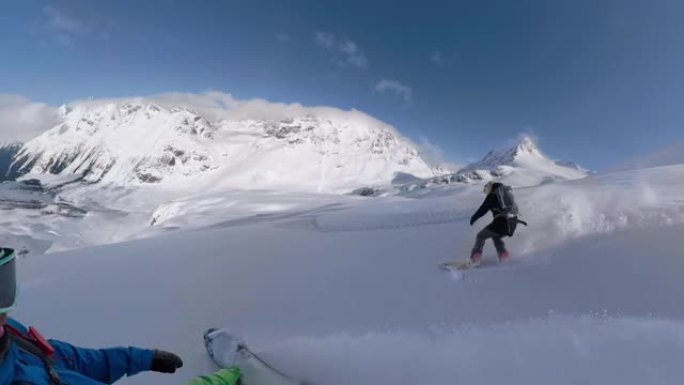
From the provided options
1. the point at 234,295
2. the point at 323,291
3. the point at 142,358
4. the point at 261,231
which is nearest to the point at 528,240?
the point at 323,291

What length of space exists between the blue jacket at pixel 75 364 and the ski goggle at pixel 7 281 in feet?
0.42

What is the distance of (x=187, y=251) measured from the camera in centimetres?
949

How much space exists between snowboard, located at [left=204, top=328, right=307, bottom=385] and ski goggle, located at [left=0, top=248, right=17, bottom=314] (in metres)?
2.17

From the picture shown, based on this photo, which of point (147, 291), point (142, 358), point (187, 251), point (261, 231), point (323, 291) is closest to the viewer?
point (142, 358)

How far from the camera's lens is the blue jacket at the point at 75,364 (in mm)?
1765

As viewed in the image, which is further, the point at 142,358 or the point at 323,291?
the point at 323,291

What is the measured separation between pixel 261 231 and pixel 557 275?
824cm

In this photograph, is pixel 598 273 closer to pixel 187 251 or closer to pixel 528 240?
pixel 528 240

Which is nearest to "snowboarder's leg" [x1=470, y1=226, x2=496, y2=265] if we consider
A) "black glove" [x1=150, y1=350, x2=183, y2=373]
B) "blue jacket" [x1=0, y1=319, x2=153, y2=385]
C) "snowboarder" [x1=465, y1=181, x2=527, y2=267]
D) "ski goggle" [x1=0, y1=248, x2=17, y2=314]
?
"snowboarder" [x1=465, y1=181, x2=527, y2=267]

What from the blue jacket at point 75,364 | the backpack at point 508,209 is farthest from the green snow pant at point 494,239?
the blue jacket at point 75,364

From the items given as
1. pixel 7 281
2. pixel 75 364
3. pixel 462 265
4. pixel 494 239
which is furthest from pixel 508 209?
pixel 7 281

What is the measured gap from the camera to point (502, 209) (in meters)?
6.59

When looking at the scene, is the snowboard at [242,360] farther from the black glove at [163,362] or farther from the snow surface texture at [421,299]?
the black glove at [163,362]

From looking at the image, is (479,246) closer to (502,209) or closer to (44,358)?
(502,209)
